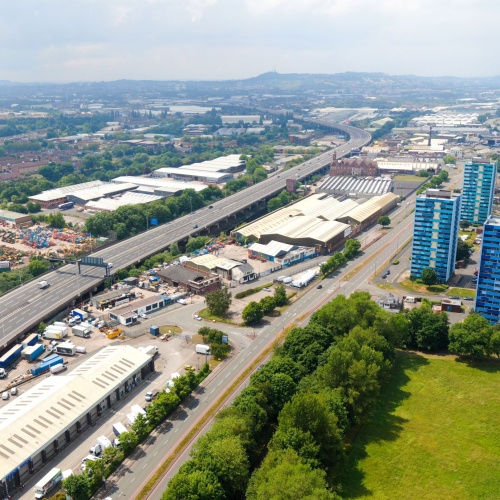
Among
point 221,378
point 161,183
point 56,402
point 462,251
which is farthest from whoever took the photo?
point 161,183

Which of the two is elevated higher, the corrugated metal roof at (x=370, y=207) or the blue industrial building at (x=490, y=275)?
the blue industrial building at (x=490, y=275)

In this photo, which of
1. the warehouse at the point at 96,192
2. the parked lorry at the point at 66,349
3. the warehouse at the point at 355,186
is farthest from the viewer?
the warehouse at the point at 96,192

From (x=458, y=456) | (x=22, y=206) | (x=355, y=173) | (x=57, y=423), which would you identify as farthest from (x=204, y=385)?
(x=355, y=173)

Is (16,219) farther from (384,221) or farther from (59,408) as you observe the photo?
(59,408)

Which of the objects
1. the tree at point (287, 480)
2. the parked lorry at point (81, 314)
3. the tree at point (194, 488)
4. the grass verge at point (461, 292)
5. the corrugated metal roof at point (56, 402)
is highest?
the tree at point (287, 480)

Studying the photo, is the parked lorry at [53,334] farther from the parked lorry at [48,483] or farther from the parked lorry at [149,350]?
the parked lorry at [48,483]

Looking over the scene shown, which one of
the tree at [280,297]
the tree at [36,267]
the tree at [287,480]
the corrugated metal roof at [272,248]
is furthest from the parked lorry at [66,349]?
the corrugated metal roof at [272,248]

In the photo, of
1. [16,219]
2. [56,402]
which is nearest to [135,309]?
[56,402]
